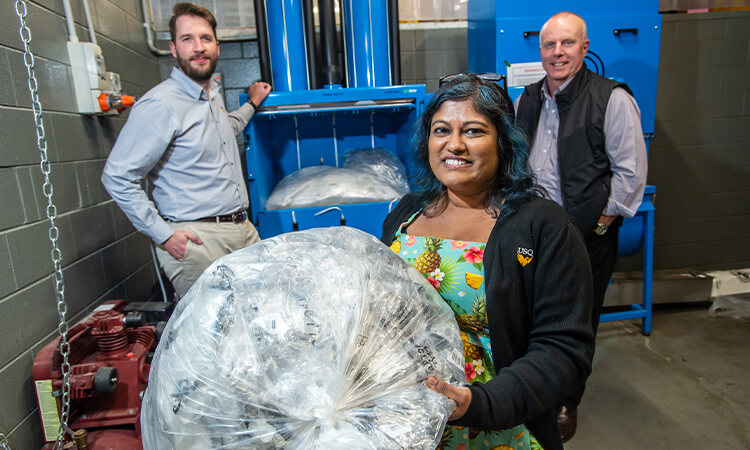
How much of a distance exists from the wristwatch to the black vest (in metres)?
0.03

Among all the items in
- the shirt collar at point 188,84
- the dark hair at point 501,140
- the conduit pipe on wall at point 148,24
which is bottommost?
the dark hair at point 501,140

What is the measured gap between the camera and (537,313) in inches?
34.9

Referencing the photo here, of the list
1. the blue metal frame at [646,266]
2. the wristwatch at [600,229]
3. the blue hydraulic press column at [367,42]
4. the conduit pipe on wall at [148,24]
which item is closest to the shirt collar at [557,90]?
the wristwatch at [600,229]

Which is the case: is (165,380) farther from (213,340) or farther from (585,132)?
(585,132)

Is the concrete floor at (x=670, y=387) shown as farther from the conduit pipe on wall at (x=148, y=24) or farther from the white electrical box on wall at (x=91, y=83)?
the conduit pipe on wall at (x=148, y=24)

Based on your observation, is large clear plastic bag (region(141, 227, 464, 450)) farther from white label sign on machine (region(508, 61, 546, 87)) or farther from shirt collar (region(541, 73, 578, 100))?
white label sign on machine (region(508, 61, 546, 87))

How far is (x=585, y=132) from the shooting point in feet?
6.41

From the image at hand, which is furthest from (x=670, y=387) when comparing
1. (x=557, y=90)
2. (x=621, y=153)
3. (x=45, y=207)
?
(x=45, y=207)

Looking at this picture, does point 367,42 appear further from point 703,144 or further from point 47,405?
point 703,144

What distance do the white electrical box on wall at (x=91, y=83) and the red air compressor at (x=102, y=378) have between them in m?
0.91

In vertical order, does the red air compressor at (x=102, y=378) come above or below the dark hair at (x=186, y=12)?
below

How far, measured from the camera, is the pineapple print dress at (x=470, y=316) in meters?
0.92

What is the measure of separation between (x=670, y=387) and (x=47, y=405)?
2776 mm

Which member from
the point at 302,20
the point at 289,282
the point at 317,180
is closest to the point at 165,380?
the point at 289,282
